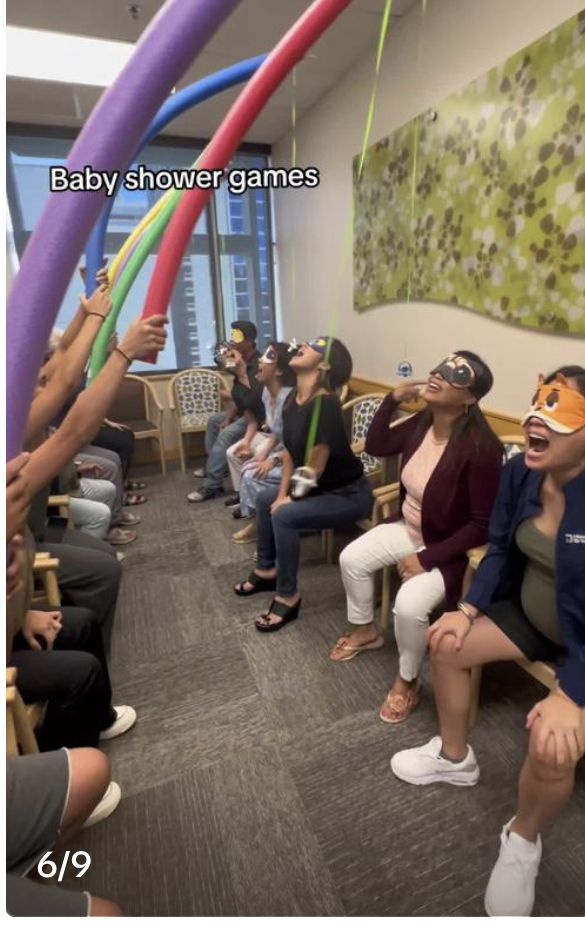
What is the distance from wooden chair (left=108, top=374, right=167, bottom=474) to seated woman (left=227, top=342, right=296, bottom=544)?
44.8 inches

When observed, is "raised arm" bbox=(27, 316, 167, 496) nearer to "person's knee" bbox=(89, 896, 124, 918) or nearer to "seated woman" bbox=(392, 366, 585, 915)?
"person's knee" bbox=(89, 896, 124, 918)

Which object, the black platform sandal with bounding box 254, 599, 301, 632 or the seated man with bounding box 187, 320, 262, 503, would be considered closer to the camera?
the black platform sandal with bounding box 254, 599, 301, 632

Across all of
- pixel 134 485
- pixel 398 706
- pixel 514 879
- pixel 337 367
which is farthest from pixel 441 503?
pixel 134 485

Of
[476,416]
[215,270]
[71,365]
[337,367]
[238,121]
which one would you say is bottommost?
[476,416]

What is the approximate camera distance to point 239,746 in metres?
1.54

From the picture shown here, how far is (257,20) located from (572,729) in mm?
3256

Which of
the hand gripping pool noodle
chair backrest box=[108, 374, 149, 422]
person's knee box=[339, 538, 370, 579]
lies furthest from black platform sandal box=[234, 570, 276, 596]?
chair backrest box=[108, 374, 149, 422]

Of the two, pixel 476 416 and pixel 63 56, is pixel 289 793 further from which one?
pixel 63 56

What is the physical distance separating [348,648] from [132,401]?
3.12 m

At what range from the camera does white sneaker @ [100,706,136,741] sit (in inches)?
62.5

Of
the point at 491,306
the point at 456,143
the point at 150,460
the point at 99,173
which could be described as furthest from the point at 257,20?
the point at 150,460

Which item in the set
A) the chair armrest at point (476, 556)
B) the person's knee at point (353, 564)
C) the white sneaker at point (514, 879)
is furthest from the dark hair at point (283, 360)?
the white sneaker at point (514, 879)

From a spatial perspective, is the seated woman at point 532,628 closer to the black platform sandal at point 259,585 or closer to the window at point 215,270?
the black platform sandal at point 259,585

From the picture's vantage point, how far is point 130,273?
32.4 inches
